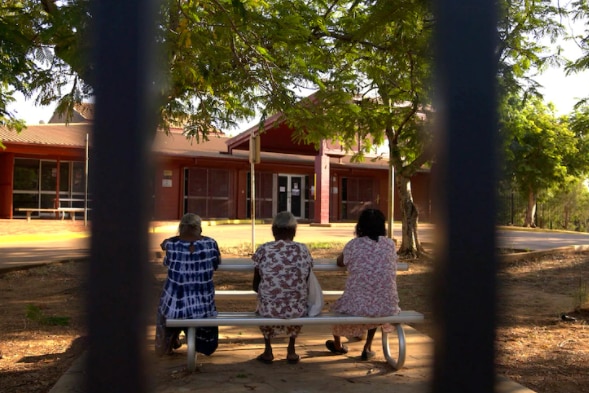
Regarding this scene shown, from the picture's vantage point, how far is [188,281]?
3.84 m

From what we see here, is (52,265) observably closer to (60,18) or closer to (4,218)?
(60,18)

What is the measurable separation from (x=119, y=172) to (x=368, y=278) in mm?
3292

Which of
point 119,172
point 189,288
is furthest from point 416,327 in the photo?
point 119,172

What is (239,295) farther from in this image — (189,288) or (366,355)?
(366,355)

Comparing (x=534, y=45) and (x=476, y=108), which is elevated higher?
(x=534, y=45)

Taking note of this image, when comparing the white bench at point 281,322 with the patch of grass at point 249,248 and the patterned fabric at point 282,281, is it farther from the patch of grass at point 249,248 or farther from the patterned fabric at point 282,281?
the patch of grass at point 249,248

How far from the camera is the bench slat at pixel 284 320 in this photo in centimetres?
355

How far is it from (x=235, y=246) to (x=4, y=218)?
12153 millimetres

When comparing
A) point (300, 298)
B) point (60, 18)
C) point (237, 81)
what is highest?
point (237, 81)

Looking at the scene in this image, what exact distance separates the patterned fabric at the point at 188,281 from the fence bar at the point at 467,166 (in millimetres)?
3108

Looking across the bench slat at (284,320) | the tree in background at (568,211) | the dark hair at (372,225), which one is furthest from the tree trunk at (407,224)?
the tree in background at (568,211)

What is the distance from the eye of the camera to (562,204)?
125ft

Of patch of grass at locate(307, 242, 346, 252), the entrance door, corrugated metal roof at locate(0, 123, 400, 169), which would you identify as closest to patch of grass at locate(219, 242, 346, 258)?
patch of grass at locate(307, 242, 346, 252)

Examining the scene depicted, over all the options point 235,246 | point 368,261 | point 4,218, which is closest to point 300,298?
point 368,261
